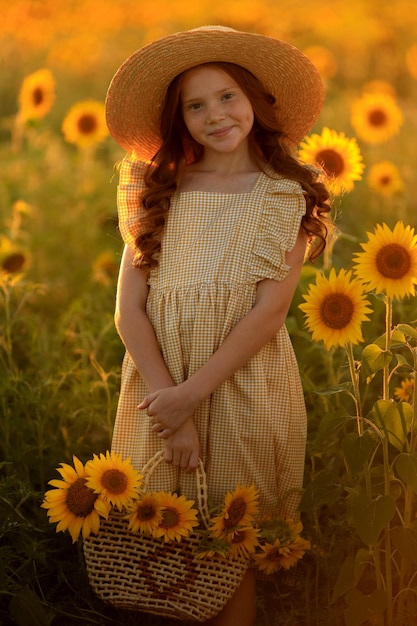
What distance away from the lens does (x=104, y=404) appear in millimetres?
2734

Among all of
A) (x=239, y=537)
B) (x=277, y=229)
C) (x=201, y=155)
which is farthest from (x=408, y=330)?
(x=201, y=155)

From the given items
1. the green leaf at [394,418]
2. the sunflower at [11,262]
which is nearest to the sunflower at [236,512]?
the green leaf at [394,418]

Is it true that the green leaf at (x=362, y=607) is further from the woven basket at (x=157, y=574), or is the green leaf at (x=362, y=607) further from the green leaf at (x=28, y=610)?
the green leaf at (x=28, y=610)

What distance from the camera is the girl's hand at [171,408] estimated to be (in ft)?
7.07

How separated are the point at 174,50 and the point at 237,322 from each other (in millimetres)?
634

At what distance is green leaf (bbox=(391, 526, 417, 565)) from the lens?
193 cm

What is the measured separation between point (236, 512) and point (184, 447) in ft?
0.61

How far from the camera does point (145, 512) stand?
81.4 inches

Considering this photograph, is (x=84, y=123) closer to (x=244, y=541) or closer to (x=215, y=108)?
(x=215, y=108)

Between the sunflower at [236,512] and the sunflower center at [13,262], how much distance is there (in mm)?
1275

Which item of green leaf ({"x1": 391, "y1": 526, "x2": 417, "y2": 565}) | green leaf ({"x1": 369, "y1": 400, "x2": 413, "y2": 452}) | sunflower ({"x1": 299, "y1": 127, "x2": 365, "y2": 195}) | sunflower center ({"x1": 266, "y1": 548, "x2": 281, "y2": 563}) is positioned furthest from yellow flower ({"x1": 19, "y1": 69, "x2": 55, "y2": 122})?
green leaf ({"x1": 391, "y1": 526, "x2": 417, "y2": 565})

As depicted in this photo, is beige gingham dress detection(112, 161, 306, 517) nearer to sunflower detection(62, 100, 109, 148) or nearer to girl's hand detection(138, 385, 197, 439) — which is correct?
girl's hand detection(138, 385, 197, 439)

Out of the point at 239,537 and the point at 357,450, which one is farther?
the point at 239,537

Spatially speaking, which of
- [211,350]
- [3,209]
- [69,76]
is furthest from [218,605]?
[69,76]
